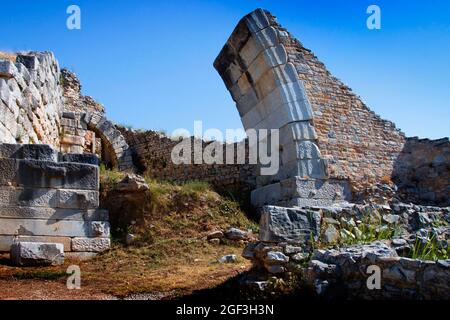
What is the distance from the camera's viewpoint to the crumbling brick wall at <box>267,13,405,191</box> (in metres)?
9.91

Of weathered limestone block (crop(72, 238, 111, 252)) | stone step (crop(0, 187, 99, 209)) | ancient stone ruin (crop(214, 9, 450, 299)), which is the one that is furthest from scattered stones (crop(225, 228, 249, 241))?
stone step (crop(0, 187, 99, 209))

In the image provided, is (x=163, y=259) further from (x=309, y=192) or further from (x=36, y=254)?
(x=309, y=192)

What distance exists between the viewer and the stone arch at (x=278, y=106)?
9.57 m

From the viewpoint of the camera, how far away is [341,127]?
10172 millimetres

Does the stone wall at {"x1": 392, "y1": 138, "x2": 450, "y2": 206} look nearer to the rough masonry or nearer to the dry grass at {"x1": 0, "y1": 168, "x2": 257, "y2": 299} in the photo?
the rough masonry

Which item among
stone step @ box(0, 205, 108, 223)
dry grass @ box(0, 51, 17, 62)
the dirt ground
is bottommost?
the dirt ground

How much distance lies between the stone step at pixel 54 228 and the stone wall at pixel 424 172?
592cm

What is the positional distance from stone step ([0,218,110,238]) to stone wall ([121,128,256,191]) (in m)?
4.57

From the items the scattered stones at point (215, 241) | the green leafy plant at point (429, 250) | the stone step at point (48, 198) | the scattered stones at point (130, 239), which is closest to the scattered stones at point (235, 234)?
the scattered stones at point (215, 241)

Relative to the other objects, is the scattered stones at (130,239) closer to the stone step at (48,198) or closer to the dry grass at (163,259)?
the dry grass at (163,259)

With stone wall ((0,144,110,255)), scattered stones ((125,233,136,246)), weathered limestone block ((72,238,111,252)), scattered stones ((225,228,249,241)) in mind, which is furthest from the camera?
scattered stones ((225,228,249,241))
